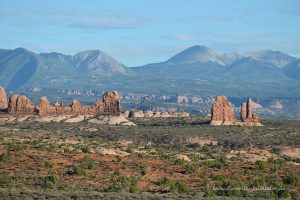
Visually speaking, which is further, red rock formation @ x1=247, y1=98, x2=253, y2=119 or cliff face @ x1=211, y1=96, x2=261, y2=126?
red rock formation @ x1=247, y1=98, x2=253, y2=119

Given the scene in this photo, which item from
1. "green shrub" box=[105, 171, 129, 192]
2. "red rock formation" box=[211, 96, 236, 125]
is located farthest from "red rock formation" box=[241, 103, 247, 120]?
"green shrub" box=[105, 171, 129, 192]

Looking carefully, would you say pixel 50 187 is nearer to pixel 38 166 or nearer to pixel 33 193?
pixel 33 193

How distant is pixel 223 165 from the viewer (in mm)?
50531

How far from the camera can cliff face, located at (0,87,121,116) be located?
129m

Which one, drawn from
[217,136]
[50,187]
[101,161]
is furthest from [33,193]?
[217,136]

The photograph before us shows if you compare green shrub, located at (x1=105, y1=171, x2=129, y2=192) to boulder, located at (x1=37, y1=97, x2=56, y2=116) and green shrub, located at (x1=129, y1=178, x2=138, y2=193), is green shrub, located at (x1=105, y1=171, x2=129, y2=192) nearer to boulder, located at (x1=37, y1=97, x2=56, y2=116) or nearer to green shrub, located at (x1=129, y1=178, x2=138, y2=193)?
green shrub, located at (x1=129, y1=178, x2=138, y2=193)

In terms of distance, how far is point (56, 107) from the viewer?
133625mm

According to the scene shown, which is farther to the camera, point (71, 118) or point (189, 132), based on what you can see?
point (71, 118)

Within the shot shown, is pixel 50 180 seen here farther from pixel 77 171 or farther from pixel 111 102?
pixel 111 102

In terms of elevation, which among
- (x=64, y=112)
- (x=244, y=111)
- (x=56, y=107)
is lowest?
(x=64, y=112)

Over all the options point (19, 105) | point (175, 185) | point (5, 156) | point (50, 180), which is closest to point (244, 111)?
point (19, 105)

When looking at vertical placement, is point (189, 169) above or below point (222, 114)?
above

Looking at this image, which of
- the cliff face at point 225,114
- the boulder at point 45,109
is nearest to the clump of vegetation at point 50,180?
the cliff face at point 225,114

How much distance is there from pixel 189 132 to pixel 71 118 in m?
28.7
